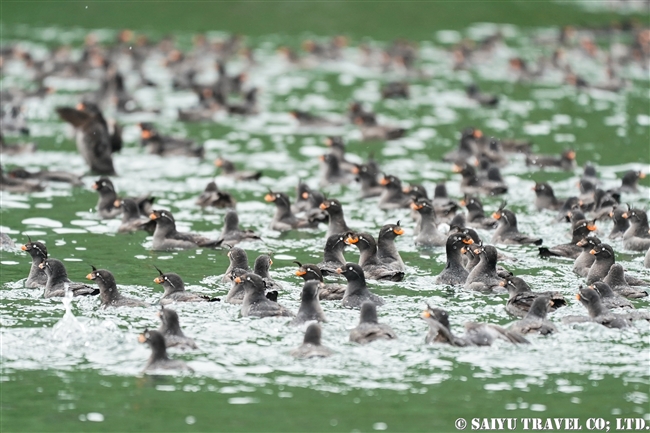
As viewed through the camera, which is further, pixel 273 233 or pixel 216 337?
pixel 273 233

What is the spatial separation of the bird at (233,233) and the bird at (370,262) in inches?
125

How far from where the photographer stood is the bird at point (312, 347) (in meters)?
15.9

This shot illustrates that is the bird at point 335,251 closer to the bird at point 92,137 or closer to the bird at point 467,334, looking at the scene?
the bird at point 467,334

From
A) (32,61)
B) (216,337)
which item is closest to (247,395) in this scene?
(216,337)

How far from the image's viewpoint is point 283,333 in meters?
17.1

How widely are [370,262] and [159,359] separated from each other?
621 cm

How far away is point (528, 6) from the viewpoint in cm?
6506

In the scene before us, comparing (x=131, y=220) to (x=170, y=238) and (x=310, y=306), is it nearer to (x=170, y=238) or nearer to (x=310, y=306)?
(x=170, y=238)

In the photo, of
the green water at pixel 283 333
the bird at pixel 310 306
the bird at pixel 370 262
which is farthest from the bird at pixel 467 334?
the bird at pixel 370 262

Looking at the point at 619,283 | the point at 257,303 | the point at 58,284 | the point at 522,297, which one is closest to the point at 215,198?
the point at 58,284

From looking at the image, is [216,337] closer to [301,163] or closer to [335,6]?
[301,163]

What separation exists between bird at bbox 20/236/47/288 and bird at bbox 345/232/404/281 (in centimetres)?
537

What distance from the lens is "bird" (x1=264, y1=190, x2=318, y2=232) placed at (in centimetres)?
2498

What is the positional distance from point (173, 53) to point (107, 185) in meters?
23.0
